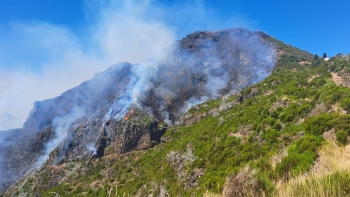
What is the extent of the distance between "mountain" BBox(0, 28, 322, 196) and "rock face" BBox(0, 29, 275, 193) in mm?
230

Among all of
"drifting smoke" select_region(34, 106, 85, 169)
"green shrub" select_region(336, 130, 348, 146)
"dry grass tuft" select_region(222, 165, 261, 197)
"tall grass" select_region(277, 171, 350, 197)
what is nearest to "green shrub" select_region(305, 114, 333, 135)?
"green shrub" select_region(336, 130, 348, 146)

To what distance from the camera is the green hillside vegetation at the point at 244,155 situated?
23.1 ft

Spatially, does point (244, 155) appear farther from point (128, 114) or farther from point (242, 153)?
point (128, 114)

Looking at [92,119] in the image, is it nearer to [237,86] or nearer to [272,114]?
[237,86]

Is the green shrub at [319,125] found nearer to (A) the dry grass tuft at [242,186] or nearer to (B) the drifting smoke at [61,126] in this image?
(A) the dry grass tuft at [242,186]

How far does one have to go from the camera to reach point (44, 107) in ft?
272

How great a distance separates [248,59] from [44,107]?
67.0 meters

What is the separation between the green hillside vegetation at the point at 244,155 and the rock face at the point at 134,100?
5.65 m

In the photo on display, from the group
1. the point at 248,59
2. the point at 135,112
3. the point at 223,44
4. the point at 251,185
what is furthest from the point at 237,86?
the point at 251,185

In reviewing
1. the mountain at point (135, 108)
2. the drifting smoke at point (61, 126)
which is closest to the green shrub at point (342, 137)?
the mountain at point (135, 108)

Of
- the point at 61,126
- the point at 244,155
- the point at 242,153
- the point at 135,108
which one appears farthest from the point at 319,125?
the point at 61,126

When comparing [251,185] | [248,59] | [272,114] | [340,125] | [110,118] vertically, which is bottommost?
[251,185]

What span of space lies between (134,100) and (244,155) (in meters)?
43.5

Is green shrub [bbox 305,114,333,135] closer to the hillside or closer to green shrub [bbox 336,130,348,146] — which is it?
the hillside
